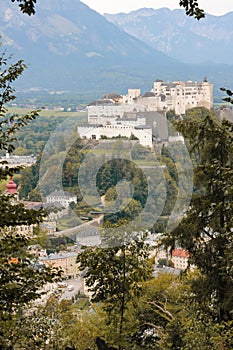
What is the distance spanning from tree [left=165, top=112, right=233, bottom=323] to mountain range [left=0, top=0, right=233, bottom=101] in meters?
104

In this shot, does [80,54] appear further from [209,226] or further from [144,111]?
[209,226]

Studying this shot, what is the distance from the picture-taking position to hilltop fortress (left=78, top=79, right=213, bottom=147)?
79.1ft

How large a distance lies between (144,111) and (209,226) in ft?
76.1

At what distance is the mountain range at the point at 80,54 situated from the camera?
130m

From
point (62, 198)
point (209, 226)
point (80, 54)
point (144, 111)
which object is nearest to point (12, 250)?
point (209, 226)

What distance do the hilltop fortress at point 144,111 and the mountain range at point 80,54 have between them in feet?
232

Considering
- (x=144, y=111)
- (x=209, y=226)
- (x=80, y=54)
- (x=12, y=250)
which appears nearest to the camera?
(x=12, y=250)

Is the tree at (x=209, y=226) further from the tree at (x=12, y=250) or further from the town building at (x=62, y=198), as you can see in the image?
the town building at (x=62, y=198)

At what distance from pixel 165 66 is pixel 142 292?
15534cm

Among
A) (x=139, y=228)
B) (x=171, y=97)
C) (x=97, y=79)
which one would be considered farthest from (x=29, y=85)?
(x=139, y=228)

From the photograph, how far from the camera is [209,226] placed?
5855mm

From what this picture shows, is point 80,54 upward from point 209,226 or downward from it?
upward

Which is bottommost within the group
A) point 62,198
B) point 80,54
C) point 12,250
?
point 62,198

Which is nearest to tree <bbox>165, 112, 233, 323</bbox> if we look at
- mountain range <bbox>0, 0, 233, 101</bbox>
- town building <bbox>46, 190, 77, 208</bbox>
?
town building <bbox>46, 190, 77, 208</bbox>
